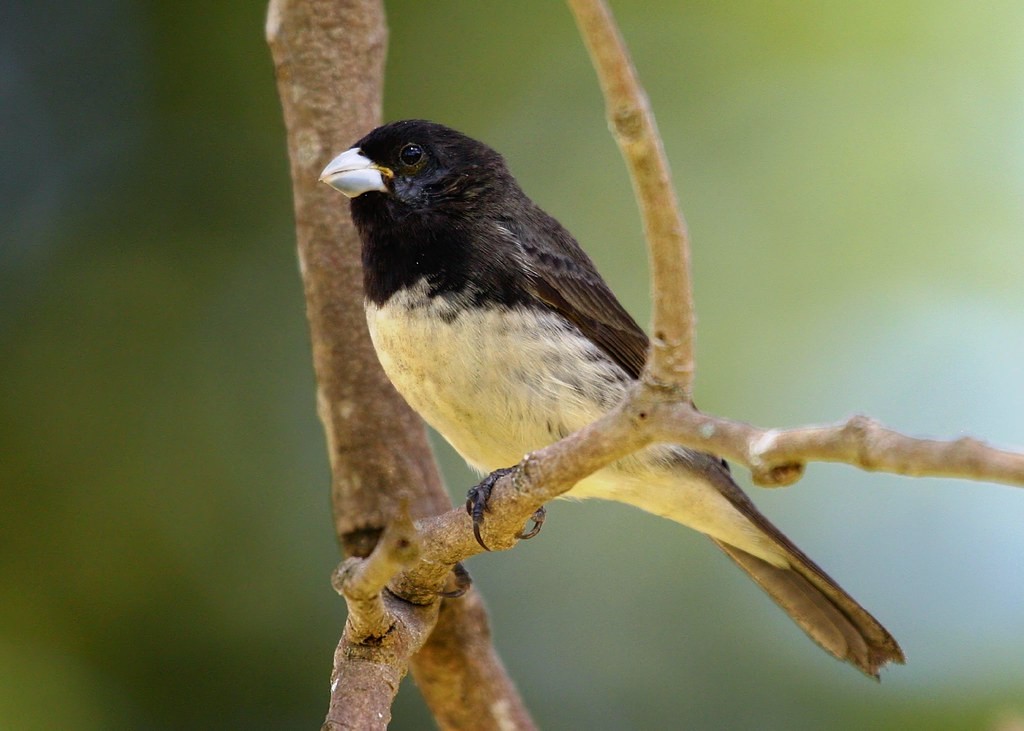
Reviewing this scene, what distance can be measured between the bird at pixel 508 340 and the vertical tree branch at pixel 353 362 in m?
0.33

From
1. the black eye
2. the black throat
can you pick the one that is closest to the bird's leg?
the black throat

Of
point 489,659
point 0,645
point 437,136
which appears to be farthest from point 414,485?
point 0,645

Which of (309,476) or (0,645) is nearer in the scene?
(0,645)

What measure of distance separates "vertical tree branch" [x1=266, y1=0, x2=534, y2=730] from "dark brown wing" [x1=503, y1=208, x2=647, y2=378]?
2.14ft

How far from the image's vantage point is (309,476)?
4.71 meters

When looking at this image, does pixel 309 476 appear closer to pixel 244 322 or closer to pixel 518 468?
pixel 244 322

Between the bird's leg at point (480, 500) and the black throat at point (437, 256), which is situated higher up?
the black throat at point (437, 256)

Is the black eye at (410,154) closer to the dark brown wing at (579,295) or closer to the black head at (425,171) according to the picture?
the black head at (425,171)

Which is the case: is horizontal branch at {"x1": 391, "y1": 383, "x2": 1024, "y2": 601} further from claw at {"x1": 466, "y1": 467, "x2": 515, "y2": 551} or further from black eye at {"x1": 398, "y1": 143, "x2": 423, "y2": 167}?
black eye at {"x1": 398, "y1": 143, "x2": 423, "y2": 167}

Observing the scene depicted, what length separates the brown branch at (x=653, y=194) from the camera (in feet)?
5.30

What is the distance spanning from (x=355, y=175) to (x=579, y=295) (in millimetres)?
724

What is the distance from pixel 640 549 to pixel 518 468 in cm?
286

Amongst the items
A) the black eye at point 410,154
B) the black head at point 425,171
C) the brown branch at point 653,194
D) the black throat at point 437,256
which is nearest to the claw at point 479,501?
the black throat at point 437,256

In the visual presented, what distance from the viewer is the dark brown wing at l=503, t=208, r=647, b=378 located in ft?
10.7
